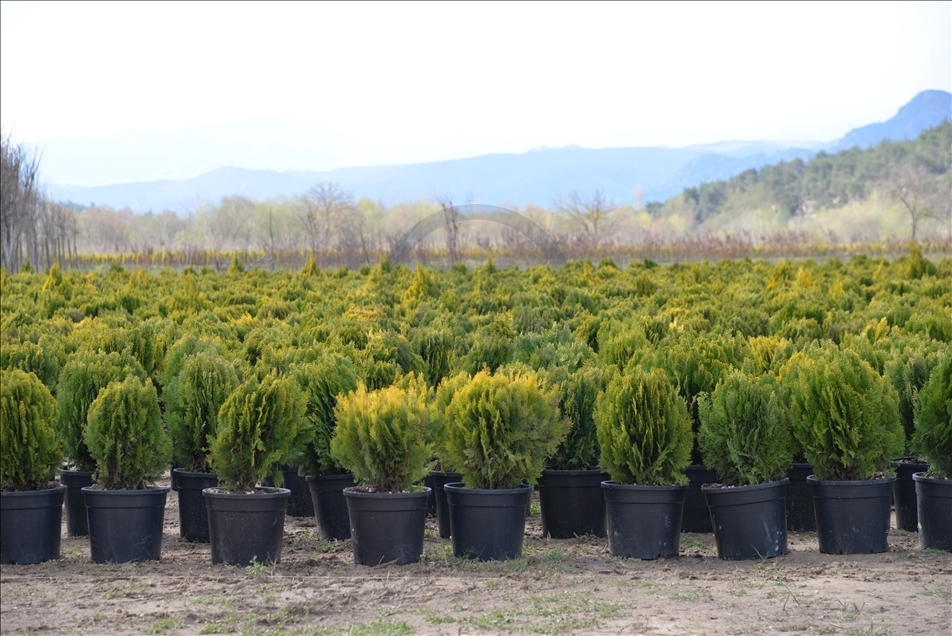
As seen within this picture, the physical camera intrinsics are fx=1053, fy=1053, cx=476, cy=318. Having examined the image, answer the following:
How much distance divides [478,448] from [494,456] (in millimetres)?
108

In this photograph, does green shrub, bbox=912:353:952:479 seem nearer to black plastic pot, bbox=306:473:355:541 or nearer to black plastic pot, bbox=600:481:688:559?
black plastic pot, bbox=600:481:688:559

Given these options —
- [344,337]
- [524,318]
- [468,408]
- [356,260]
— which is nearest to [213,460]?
[468,408]

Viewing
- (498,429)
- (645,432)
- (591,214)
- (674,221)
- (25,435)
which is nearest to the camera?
(25,435)

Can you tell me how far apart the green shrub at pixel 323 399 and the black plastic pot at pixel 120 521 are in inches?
41.4

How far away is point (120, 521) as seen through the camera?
5.82 m

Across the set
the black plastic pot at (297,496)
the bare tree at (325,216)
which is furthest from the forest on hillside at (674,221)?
the black plastic pot at (297,496)

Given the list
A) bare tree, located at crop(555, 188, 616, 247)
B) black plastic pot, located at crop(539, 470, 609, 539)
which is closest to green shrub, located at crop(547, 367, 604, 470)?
black plastic pot, located at crop(539, 470, 609, 539)

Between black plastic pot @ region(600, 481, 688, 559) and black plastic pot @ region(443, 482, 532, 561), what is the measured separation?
562 mm

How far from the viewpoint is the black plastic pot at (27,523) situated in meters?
5.64

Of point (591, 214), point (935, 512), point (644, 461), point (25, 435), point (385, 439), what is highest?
point (591, 214)

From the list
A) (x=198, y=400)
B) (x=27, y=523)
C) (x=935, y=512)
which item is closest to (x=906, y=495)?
(x=935, y=512)

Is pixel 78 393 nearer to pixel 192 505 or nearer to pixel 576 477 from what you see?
pixel 192 505

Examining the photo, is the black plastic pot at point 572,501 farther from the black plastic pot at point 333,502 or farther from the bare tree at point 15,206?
the bare tree at point 15,206

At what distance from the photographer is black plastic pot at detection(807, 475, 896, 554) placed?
6203 millimetres
